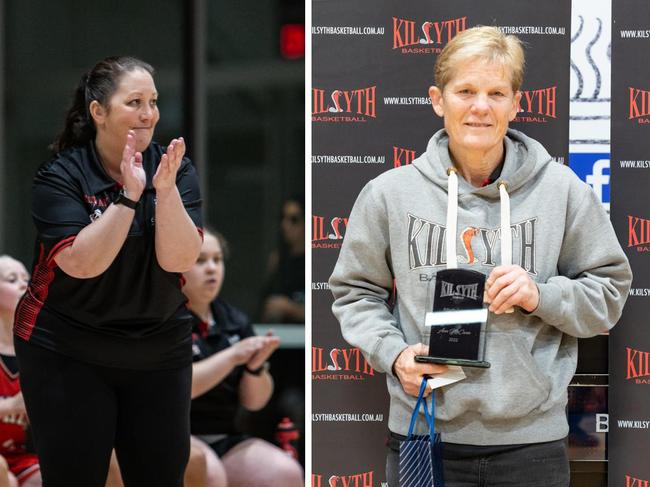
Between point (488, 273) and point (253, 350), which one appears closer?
point (488, 273)

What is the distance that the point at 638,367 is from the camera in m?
2.72

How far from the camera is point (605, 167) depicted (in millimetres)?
2734

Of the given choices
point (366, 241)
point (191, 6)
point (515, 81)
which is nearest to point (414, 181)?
point (366, 241)

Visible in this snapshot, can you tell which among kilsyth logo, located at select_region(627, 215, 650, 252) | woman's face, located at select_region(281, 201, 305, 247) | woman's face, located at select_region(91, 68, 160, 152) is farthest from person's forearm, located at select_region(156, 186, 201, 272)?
woman's face, located at select_region(281, 201, 305, 247)

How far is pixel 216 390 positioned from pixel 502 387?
1947mm

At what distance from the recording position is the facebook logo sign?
8.96 feet

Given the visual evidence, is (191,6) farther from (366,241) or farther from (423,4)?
(366,241)

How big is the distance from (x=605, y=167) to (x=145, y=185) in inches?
51.8

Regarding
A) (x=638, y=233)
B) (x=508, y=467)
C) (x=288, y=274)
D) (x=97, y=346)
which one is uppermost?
(x=638, y=233)

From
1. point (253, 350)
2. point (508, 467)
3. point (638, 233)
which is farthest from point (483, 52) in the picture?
point (253, 350)

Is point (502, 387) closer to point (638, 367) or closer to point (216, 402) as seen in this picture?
point (638, 367)

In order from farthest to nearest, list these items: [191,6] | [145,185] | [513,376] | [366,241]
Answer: [191,6] → [145,185] → [366,241] → [513,376]

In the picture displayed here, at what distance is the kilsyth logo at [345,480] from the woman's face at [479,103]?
103cm

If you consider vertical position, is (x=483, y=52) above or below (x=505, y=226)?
above
